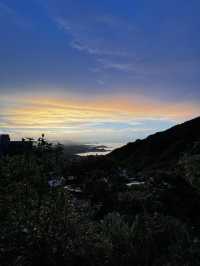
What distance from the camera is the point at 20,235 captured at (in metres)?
9.66

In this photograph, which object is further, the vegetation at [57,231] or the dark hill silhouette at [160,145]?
the dark hill silhouette at [160,145]

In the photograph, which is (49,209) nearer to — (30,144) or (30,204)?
(30,204)

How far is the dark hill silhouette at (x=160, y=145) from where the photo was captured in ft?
201

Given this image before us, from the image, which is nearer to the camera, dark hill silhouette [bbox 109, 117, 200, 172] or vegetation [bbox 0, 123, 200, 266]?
vegetation [bbox 0, 123, 200, 266]

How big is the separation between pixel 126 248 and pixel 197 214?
8650mm

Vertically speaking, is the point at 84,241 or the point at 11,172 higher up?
the point at 11,172

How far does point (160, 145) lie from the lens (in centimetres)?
6906

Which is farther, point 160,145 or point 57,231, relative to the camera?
point 160,145

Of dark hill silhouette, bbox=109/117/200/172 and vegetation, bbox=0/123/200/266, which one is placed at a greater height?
dark hill silhouette, bbox=109/117/200/172

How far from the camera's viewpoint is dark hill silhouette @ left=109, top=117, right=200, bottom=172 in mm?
61250

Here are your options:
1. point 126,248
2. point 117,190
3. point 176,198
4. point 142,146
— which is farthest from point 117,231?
point 142,146

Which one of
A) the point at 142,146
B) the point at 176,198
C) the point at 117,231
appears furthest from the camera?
the point at 142,146

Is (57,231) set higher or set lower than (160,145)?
lower

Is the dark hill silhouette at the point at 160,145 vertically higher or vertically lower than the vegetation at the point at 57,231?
higher
